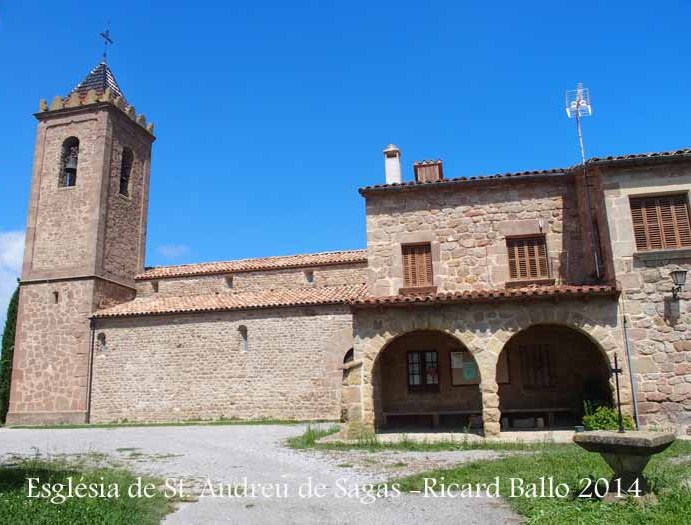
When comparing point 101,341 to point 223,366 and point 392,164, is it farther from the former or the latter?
point 392,164

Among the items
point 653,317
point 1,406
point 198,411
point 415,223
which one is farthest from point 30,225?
point 653,317

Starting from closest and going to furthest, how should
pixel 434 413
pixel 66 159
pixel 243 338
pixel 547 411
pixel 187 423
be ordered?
pixel 547 411
pixel 434 413
pixel 187 423
pixel 243 338
pixel 66 159

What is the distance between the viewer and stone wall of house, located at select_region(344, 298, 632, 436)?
11.6 meters

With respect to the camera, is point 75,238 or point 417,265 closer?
point 417,265

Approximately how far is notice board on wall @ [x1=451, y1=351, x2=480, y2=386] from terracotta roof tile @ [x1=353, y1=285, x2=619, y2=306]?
2863 mm

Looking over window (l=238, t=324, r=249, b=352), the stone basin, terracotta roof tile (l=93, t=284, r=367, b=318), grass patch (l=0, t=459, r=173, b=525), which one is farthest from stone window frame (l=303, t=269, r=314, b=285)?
the stone basin

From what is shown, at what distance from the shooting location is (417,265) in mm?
14656

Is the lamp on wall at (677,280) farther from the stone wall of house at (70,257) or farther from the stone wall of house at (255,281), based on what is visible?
the stone wall of house at (70,257)

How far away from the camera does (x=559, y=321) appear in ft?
38.5

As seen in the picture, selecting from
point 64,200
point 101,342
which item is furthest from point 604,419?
point 64,200

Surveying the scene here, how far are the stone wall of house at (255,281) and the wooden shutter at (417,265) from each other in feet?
22.1

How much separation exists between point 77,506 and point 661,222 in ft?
41.3

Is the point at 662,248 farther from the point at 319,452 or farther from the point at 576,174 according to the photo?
the point at 319,452

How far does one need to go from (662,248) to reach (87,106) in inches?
910
